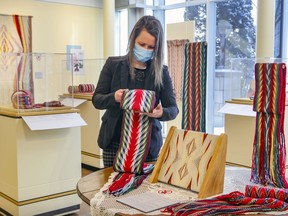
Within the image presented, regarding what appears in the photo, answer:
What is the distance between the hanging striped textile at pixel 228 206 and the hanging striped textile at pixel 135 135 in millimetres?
398

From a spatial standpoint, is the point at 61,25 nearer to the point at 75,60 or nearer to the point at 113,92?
the point at 75,60

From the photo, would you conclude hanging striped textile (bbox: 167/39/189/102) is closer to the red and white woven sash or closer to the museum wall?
the museum wall

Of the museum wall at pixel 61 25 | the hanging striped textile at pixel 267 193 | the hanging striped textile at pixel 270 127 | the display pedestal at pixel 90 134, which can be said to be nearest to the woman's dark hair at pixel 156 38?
the hanging striped textile at pixel 270 127

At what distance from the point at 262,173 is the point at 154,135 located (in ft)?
1.79

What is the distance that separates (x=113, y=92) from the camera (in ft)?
6.34

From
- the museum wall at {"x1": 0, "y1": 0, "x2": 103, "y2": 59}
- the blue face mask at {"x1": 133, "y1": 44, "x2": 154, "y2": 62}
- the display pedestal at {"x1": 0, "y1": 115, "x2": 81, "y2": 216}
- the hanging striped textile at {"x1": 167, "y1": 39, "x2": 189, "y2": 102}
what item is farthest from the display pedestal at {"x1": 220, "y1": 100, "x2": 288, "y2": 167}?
the museum wall at {"x1": 0, "y1": 0, "x2": 103, "y2": 59}

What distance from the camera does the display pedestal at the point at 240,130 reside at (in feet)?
11.2

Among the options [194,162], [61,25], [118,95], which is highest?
[61,25]

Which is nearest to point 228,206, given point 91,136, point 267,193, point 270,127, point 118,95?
point 267,193

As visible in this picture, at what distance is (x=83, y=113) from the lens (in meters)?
5.11

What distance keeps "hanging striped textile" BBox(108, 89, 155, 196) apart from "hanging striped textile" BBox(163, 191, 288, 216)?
398 mm

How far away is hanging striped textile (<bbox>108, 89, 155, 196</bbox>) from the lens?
1691 millimetres

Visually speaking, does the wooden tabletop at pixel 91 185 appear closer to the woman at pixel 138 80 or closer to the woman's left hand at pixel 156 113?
the woman at pixel 138 80

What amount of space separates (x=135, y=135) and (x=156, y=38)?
0.48 m
